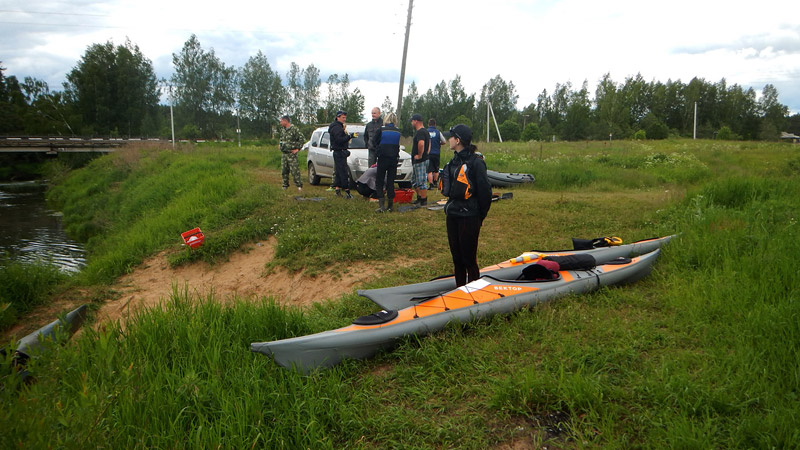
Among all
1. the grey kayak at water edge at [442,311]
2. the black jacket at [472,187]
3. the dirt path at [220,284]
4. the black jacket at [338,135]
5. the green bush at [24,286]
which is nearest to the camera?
the grey kayak at water edge at [442,311]

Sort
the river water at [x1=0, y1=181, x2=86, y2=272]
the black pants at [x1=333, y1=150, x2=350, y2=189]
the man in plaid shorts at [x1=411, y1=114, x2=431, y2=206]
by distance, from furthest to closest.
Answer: the river water at [x1=0, y1=181, x2=86, y2=272] → the black pants at [x1=333, y1=150, x2=350, y2=189] → the man in plaid shorts at [x1=411, y1=114, x2=431, y2=206]

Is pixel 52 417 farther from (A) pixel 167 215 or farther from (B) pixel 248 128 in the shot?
(B) pixel 248 128

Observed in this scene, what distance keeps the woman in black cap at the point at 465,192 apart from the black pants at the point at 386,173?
14.6ft

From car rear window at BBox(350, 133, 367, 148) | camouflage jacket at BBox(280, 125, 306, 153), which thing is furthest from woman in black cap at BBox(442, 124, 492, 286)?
car rear window at BBox(350, 133, 367, 148)

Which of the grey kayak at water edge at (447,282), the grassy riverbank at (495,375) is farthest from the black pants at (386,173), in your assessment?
the grey kayak at water edge at (447,282)

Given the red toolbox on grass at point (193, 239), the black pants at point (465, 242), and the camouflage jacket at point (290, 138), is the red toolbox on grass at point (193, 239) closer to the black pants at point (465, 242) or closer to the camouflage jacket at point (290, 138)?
the camouflage jacket at point (290, 138)

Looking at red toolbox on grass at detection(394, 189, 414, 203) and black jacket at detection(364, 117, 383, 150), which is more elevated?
black jacket at detection(364, 117, 383, 150)

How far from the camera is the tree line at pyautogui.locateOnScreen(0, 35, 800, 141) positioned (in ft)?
175

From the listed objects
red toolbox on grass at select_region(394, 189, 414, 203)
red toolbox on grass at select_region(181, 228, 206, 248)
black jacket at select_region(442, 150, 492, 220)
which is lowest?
red toolbox on grass at select_region(181, 228, 206, 248)

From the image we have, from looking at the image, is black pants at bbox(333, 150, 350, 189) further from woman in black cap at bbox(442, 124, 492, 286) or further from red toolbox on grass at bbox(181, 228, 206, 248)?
woman in black cap at bbox(442, 124, 492, 286)

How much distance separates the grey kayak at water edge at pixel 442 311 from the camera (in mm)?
3846

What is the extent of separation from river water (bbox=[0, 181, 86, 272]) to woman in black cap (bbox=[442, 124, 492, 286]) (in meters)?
8.66

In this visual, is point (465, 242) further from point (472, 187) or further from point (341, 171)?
point (341, 171)

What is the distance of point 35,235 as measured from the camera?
1688 centimetres
